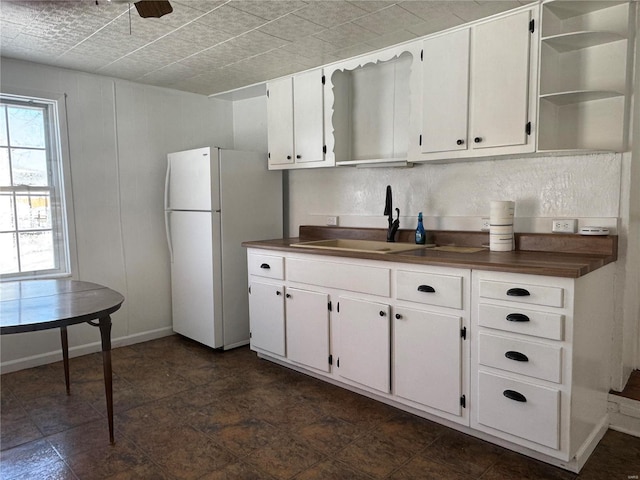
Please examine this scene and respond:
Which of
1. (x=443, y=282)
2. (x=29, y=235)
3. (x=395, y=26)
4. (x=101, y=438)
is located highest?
(x=395, y=26)

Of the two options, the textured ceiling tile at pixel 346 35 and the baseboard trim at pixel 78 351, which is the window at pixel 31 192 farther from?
the textured ceiling tile at pixel 346 35

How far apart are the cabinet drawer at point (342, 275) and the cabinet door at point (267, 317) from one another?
0.76 feet

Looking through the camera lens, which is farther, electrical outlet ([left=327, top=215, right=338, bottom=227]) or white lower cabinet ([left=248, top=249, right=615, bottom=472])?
electrical outlet ([left=327, top=215, right=338, bottom=227])

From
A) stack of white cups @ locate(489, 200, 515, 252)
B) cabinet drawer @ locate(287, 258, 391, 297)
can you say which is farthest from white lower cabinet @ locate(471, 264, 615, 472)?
cabinet drawer @ locate(287, 258, 391, 297)

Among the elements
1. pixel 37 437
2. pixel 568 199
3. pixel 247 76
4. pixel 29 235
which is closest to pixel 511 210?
pixel 568 199

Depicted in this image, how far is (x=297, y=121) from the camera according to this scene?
11.5 feet

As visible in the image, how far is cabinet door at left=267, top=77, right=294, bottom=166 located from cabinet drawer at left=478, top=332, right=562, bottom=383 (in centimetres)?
208

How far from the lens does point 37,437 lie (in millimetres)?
2404

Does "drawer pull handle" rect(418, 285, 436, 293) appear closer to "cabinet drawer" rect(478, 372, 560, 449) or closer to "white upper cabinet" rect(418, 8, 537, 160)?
"cabinet drawer" rect(478, 372, 560, 449)

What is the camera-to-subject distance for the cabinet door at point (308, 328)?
2922 mm

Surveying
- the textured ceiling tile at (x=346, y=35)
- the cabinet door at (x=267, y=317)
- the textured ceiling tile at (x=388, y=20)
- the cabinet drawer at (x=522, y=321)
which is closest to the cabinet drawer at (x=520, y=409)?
the cabinet drawer at (x=522, y=321)

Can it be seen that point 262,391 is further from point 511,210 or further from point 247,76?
point 247,76

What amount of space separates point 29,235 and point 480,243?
3.26 m

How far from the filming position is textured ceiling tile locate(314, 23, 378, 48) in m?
2.63
